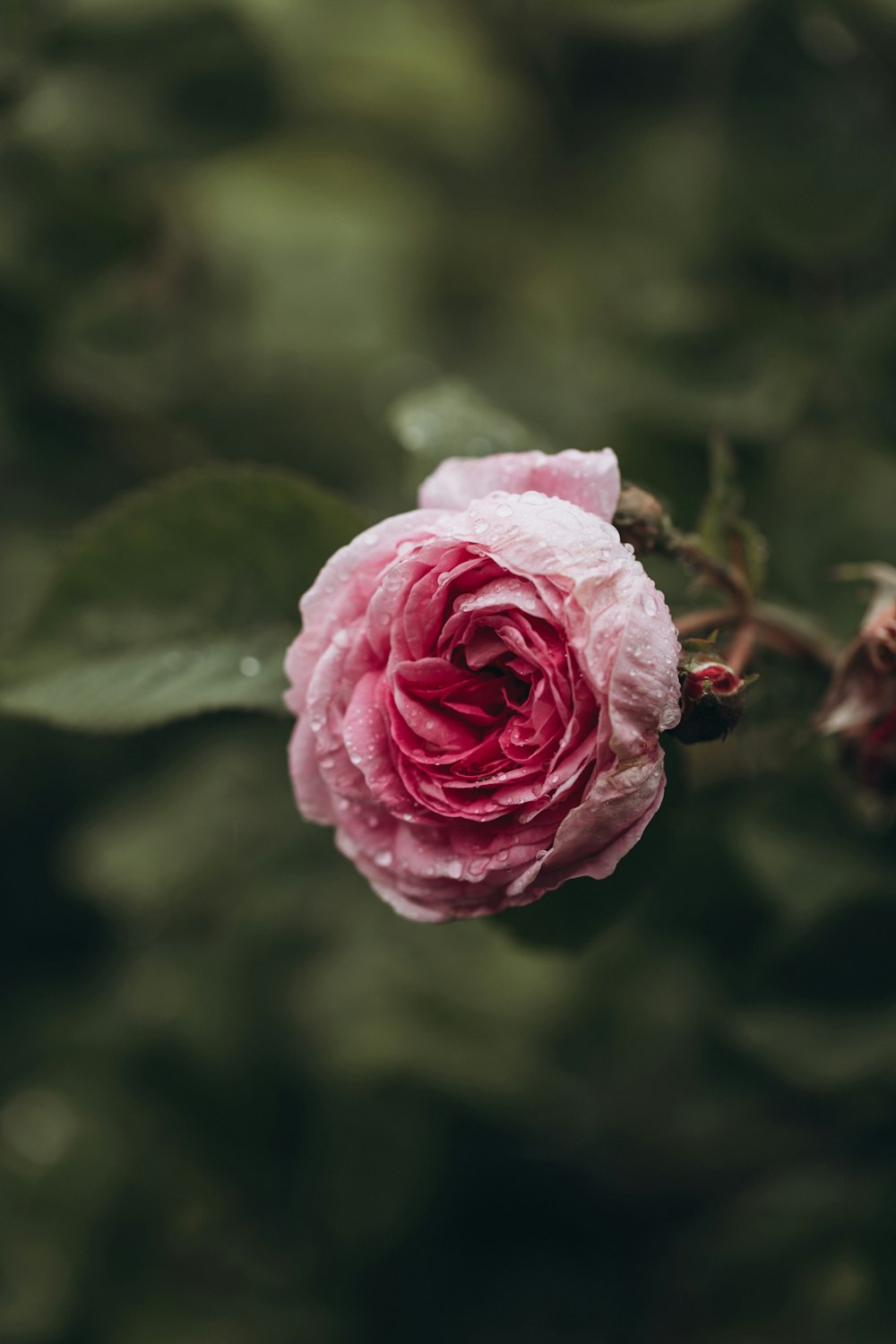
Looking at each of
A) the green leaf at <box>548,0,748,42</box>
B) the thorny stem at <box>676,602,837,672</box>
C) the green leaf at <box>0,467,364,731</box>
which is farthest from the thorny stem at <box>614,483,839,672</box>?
the green leaf at <box>548,0,748,42</box>

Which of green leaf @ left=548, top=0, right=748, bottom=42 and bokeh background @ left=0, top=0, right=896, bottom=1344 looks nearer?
bokeh background @ left=0, top=0, right=896, bottom=1344

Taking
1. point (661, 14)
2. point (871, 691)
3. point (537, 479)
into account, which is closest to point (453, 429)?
point (537, 479)

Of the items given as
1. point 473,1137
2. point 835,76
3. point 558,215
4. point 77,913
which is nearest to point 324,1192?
point 473,1137

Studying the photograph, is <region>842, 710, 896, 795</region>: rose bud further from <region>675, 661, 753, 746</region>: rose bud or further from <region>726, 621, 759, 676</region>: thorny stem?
<region>675, 661, 753, 746</region>: rose bud

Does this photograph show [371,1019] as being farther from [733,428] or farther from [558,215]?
[558,215]

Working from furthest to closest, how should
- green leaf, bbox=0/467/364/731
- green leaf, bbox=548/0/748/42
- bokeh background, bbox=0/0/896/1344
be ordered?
1. green leaf, bbox=548/0/748/42
2. bokeh background, bbox=0/0/896/1344
3. green leaf, bbox=0/467/364/731

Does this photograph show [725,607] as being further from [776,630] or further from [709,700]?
[709,700]
